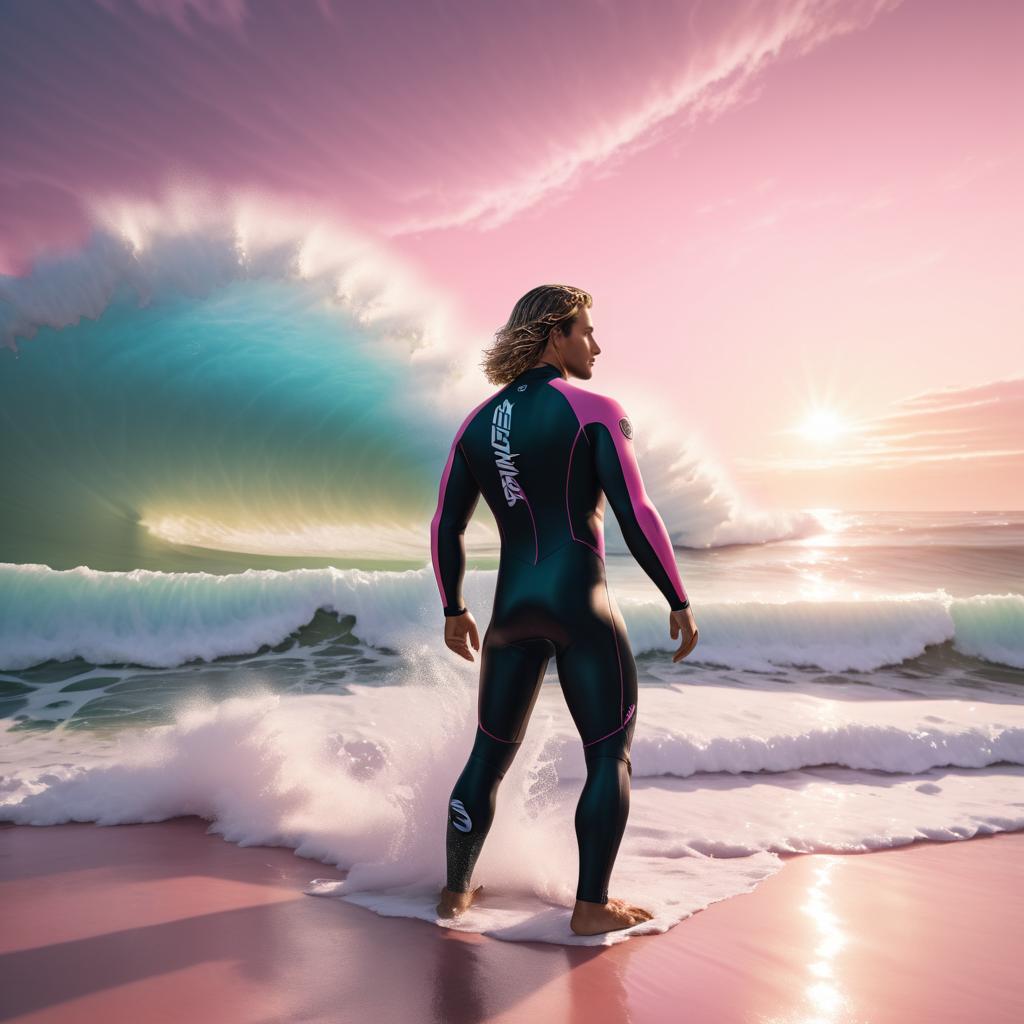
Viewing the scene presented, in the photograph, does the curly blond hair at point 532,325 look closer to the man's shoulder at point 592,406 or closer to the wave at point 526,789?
the man's shoulder at point 592,406

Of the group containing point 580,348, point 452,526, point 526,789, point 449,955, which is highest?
point 580,348

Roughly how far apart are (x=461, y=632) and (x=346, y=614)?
634cm

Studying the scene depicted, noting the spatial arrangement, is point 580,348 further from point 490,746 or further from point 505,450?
point 490,746

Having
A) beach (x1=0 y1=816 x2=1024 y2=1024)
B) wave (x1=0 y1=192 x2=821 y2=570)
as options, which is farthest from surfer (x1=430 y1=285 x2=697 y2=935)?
wave (x1=0 y1=192 x2=821 y2=570)

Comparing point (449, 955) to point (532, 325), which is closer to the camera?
point (449, 955)

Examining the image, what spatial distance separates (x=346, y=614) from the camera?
8.97 m

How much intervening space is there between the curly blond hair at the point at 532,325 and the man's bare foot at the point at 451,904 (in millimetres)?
1791

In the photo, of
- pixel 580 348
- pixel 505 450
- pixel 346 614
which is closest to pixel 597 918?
pixel 505 450

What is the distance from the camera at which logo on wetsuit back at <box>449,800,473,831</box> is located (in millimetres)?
2619

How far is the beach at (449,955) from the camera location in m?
2.01

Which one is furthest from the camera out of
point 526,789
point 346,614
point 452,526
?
point 346,614

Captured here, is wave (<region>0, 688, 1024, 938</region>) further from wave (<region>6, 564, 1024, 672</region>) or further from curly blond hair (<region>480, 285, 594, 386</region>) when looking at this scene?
wave (<region>6, 564, 1024, 672</region>)

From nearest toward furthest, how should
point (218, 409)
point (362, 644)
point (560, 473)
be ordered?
point (560, 473)
point (362, 644)
point (218, 409)

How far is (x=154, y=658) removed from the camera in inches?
312
